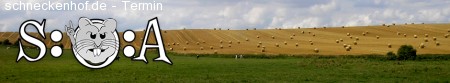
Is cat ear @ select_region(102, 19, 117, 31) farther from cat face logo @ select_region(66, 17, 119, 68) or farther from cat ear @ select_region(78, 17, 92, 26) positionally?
cat ear @ select_region(78, 17, 92, 26)

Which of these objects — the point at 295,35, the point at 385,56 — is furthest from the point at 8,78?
the point at 295,35

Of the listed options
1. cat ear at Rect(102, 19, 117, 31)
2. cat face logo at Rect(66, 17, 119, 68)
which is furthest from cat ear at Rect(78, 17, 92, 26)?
cat ear at Rect(102, 19, 117, 31)

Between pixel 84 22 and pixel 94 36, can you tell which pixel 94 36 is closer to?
pixel 94 36

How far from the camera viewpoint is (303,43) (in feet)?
251

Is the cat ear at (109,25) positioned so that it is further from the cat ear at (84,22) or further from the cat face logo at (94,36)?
the cat ear at (84,22)

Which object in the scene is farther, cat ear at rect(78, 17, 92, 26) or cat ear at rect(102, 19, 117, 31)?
cat ear at rect(102, 19, 117, 31)

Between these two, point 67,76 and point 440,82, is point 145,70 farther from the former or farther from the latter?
point 440,82

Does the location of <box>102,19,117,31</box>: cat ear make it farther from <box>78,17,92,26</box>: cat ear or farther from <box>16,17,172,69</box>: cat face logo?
<box>78,17,92,26</box>: cat ear

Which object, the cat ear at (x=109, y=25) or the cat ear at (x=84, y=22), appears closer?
the cat ear at (x=84, y=22)

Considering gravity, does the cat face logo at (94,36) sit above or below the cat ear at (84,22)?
below

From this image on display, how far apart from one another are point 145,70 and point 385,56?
84.4ft

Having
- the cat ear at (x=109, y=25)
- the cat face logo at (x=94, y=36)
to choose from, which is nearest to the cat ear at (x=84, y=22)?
the cat face logo at (x=94, y=36)

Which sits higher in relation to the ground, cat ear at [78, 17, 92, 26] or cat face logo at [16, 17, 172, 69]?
cat ear at [78, 17, 92, 26]

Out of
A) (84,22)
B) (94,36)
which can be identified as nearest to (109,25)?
(94,36)
